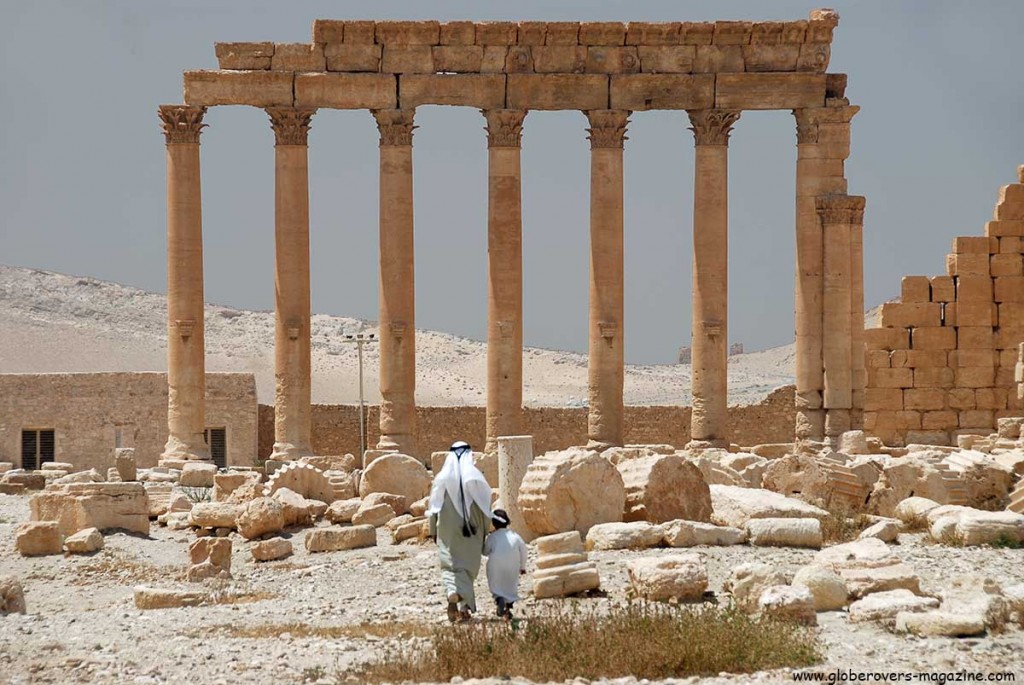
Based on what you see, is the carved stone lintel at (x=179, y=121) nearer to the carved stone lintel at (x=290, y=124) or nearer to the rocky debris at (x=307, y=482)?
the carved stone lintel at (x=290, y=124)

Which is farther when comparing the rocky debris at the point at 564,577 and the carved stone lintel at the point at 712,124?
the carved stone lintel at the point at 712,124

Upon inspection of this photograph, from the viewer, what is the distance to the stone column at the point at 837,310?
1610 inches

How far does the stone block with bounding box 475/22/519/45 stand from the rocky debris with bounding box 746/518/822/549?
699 inches

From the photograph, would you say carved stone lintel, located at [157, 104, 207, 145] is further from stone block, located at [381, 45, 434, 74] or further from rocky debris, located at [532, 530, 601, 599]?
rocky debris, located at [532, 530, 601, 599]

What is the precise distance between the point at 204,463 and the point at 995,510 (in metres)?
16.0

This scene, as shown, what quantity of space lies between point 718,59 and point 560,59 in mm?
3311

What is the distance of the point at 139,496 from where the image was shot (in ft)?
100

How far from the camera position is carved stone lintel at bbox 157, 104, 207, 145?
40.0 meters

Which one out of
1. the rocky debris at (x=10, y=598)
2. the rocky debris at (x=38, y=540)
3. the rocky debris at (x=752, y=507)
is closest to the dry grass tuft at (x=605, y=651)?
the rocky debris at (x=10, y=598)

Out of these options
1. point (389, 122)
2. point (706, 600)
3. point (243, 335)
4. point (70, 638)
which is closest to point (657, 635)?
point (706, 600)

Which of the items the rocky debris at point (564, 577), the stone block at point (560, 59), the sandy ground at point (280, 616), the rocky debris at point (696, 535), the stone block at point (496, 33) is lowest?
the sandy ground at point (280, 616)

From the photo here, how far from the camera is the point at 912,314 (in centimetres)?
4097

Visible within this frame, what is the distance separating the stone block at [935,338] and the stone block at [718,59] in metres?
6.70

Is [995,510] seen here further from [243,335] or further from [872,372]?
[243,335]
